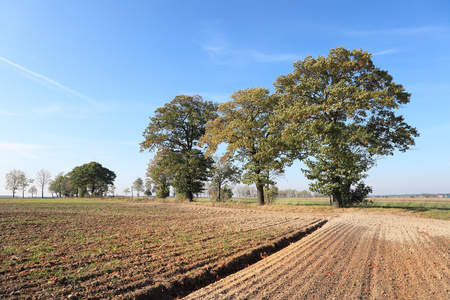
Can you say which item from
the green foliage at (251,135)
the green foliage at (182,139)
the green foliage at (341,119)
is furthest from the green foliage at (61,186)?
the green foliage at (341,119)

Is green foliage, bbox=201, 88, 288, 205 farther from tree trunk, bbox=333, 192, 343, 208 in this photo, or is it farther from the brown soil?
the brown soil

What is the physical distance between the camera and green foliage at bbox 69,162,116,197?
86250 millimetres

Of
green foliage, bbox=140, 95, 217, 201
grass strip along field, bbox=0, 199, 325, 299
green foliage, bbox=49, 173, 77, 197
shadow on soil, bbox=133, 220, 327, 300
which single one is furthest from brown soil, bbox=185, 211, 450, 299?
green foliage, bbox=49, 173, 77, 197

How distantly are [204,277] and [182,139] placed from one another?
34.3 meters

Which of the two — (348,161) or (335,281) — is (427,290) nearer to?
(335,281)

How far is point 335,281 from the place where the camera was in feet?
20.4

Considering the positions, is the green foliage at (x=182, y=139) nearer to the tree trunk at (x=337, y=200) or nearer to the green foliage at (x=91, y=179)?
the tree trunk at (x=337, y=200)

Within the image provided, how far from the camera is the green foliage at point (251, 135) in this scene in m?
27.0

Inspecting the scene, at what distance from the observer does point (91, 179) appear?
8656cm

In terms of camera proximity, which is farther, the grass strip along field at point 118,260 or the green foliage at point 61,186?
the green foliage at point 61,186

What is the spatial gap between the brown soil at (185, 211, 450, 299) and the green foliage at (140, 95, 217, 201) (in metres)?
29.1

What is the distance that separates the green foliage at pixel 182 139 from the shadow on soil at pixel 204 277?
94.5 feet

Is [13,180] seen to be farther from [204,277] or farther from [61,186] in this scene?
[204,277]

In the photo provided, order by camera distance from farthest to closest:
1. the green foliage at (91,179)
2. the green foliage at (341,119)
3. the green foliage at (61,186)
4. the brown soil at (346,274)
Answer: the green foliage at (61,186) < the green foliage at (91,179) < the green foliage at (341,119) < the brown soil at (346,274)
